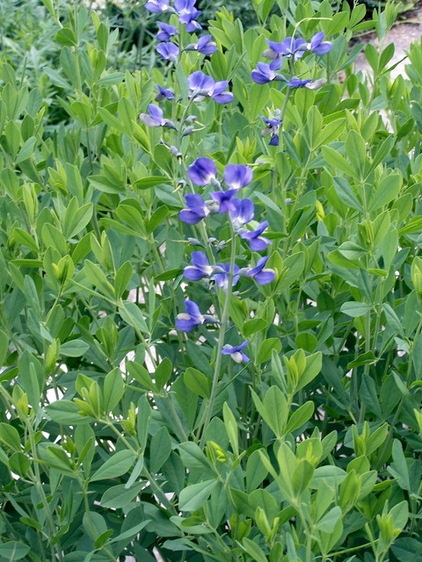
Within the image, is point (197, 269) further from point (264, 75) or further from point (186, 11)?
point (186, 11)

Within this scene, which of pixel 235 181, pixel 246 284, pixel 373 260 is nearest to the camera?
pixel 235 181

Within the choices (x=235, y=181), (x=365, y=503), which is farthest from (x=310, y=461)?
(x=235, y=181)

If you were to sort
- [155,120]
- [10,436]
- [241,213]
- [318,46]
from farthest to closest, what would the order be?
[318,46] → [155,120] → [10,436] → [241,213]

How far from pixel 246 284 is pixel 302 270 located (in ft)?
0.40

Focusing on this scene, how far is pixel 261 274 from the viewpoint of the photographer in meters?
1.20

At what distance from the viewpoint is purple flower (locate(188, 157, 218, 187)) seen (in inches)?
45.9

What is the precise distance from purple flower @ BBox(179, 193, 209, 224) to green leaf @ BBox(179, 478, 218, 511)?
0.32 meters

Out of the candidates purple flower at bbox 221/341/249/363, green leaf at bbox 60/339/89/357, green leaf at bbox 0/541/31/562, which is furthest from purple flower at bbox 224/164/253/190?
green leaf at bbox 0/541/31/562

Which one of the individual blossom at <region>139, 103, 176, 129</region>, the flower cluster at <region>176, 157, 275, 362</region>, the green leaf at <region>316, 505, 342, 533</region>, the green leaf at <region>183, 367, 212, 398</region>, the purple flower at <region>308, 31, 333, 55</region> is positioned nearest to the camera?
the green leaf at <region>316, 505, 342, 533</region>

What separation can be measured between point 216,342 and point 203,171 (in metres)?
0.37

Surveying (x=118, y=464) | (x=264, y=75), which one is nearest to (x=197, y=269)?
(x=118, y=464)

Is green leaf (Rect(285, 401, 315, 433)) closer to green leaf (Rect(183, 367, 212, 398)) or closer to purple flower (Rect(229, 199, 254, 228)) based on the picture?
green leaf (Rect(183, 367, 212, 398))

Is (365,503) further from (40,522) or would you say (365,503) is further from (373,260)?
(40,522)

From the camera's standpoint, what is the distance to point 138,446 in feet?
3.99
